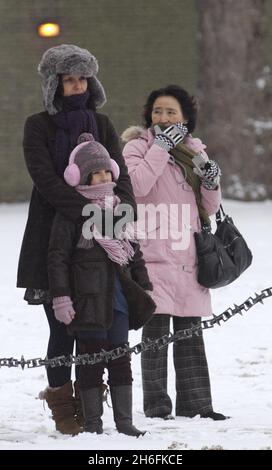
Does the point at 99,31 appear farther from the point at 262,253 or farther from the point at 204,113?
the point at 262,253

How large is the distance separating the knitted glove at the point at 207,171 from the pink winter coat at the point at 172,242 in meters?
0.05

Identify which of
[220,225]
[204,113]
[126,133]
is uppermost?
[204,113]

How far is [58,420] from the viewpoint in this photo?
5.75 metres

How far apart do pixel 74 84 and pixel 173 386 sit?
6.86 feet

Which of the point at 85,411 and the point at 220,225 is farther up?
the point at 220,225

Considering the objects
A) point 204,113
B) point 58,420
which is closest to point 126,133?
point 58,420

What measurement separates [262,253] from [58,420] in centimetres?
665

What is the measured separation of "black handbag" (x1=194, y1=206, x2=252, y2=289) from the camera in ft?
20.3

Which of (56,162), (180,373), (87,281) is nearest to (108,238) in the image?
(87,281)

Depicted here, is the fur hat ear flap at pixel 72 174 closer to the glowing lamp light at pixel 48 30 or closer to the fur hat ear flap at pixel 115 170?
the fur hat ear flap at pixel 115 170

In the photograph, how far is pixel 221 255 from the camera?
6.23 metres

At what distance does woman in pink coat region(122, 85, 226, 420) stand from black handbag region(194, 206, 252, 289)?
0.05 metres
